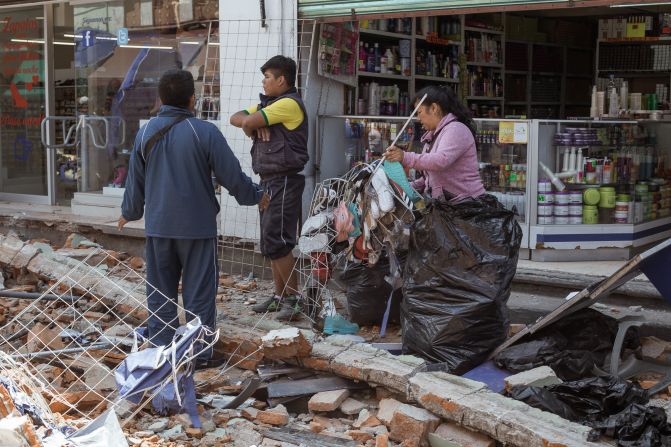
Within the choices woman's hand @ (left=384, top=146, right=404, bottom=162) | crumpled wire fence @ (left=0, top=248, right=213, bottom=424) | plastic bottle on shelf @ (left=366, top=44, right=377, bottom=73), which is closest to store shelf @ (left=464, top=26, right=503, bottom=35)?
plastic bottle on shelf @ (left=366, top=44, right=377, bottom=73)

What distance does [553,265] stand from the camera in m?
8.13

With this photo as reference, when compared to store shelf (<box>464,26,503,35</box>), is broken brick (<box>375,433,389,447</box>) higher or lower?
lower

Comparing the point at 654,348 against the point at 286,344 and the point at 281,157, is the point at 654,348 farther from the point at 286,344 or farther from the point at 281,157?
the point at 281,157

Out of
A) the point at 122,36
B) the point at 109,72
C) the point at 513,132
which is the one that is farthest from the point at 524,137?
the point at 109,72

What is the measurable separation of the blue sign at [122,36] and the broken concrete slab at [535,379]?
23.3ft

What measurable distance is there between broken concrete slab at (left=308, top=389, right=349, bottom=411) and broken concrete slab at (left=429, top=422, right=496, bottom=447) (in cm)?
69

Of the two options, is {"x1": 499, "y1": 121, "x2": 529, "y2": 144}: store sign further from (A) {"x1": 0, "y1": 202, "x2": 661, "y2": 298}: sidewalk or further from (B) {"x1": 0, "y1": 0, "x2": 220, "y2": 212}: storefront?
(B) {"x1": 0, "y1": 0, "x2": 220, "y2": 212}: storefront

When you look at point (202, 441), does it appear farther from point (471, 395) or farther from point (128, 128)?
point (128, 128)

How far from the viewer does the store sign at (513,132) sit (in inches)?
323

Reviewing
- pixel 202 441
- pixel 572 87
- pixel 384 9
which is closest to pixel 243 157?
pixel 384 9

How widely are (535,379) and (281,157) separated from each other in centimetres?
277

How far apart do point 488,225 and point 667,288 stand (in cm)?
111

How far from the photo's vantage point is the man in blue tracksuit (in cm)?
582

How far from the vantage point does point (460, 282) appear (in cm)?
574
